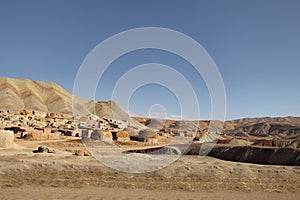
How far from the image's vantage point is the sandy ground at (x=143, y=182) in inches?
401

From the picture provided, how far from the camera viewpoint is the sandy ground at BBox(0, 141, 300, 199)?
33.4ft

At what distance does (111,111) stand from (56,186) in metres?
117

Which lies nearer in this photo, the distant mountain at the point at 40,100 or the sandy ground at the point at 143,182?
the sandy ground at the point at 143,182

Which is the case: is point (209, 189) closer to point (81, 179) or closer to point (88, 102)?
point (81, 179)

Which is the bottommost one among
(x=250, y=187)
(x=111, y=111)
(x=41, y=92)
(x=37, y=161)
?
(x=250, y=187)

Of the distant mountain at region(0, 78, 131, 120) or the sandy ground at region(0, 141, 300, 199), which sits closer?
the sandy ground at region(0, 141, 300, 199)

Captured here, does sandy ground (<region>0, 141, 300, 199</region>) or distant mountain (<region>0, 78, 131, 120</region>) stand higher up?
distant mountain (<region>0, 78, 131, 120</region>)

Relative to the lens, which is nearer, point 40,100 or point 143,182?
point 143,182

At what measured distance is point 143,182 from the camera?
39.7ft

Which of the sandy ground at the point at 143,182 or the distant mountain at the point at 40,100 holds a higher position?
the distant mountain at the point at 40,100

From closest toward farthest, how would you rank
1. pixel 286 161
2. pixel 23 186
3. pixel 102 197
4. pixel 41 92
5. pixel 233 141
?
pixel 102 197, pixel 23 186, pixel 286 161, pixel 233 141, pixel 41 92

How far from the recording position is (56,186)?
10914mm

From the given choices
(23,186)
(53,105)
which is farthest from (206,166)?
(53,105)

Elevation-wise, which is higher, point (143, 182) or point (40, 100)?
point (40, 100)
